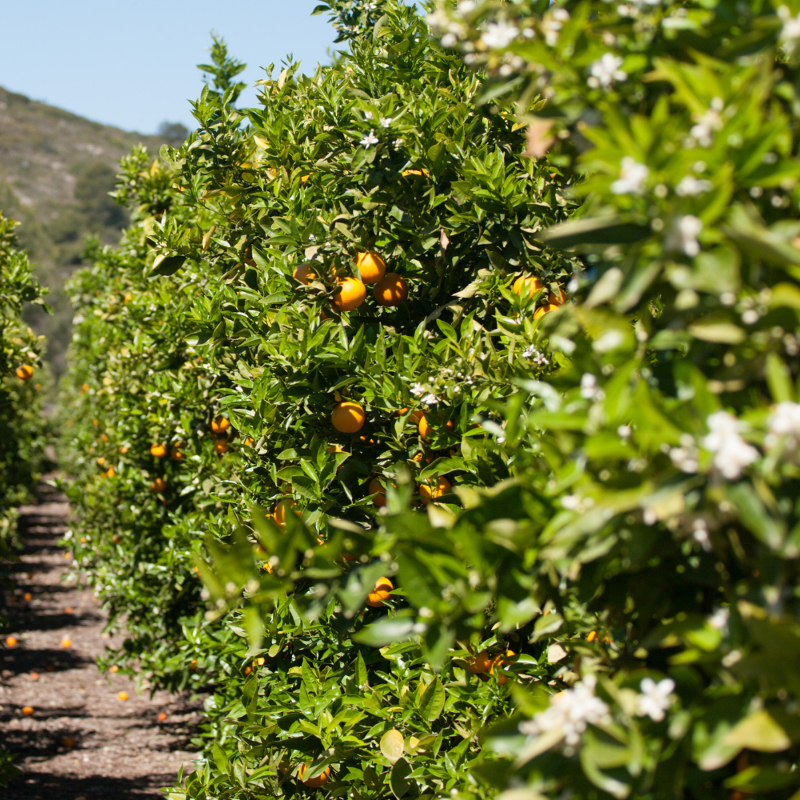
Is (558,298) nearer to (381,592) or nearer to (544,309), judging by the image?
(544,309)

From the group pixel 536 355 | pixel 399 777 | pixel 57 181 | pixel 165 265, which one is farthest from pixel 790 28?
pixel 57 181

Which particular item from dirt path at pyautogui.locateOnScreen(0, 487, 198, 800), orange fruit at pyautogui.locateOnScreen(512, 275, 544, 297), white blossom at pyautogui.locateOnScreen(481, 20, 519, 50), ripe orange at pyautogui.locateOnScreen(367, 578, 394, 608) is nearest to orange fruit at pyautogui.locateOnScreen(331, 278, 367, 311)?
orange fruit at pyautogui.locateOnScreen(512, 275, 544, 297)

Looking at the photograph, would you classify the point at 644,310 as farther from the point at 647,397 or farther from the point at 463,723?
the point at 463,723

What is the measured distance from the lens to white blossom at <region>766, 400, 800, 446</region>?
0.74 metres

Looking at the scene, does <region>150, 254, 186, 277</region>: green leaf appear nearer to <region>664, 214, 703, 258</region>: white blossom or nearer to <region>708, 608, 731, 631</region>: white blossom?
<region>664, 214, 703, 258</region>: white blossom

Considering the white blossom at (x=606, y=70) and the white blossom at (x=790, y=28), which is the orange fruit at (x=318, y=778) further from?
the white blossom at (x=790, y=28)

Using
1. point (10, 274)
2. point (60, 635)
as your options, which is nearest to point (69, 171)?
point (60, 635)

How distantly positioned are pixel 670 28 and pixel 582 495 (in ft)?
2.05

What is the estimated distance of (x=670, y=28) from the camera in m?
0.97

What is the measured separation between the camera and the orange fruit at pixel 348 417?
204 cm

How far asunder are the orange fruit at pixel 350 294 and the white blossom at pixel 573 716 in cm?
149

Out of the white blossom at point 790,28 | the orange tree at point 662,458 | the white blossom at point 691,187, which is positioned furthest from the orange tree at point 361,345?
the white blossom at point 790,28

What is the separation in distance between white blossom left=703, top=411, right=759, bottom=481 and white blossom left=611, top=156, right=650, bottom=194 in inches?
10.7

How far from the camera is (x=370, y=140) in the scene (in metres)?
2.08
